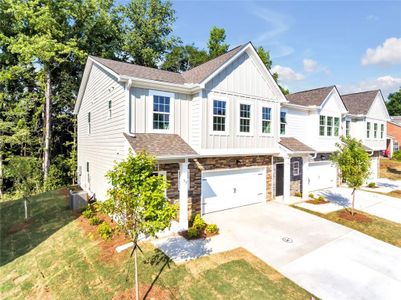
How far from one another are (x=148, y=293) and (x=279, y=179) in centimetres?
1165

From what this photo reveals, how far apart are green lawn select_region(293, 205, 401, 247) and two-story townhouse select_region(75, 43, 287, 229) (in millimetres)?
3870

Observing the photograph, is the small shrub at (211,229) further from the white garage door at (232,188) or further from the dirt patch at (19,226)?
the dirt patch at (19,226)

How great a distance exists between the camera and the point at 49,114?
2155 centimetres

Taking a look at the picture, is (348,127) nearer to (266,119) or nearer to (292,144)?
(292,144)

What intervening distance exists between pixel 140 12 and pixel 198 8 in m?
16.6

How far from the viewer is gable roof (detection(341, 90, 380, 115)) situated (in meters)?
21.6

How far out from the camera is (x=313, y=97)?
17.8 m

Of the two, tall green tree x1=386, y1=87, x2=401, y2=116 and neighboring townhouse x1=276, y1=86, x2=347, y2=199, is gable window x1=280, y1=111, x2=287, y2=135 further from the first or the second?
tall green tree x1=386, y1=87, x2=401, y2=116

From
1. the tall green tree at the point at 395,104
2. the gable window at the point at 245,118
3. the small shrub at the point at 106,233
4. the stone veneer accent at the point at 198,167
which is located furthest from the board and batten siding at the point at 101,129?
the tall green tree at the point at 395,104

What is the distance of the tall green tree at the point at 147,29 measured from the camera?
26.8 meters

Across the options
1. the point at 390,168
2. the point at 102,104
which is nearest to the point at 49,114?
the point at 102,104

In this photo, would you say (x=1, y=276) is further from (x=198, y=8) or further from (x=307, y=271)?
(x=198, y=8)

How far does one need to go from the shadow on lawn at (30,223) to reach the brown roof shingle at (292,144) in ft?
41.5

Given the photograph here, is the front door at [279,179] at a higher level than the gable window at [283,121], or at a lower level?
lower
